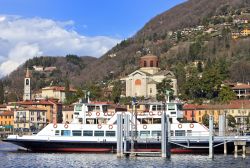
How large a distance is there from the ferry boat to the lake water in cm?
334

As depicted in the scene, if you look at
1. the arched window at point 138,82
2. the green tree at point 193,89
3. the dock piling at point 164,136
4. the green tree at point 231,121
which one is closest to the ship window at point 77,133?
the dock piling at point 164,136

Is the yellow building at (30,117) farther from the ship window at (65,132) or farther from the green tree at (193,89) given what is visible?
the ship window at (65,132)

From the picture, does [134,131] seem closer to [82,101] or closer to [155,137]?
[155,137]

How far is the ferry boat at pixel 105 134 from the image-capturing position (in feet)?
242

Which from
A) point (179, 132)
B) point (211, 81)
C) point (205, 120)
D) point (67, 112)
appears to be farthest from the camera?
point (67, 112)

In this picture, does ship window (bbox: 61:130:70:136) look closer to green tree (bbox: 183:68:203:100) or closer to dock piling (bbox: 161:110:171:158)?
dock piling (bbox: 161:110:171:158)

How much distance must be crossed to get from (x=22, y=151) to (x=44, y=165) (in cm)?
2055

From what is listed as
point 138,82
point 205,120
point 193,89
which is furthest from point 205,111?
point 138,82

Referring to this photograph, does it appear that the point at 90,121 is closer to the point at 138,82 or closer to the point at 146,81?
the point at 146,81

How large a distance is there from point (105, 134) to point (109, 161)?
13.6 m

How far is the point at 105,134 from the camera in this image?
77625 millimetres

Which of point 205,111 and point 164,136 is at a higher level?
point 205,111

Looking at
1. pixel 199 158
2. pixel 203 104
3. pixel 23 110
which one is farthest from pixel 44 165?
pixel 23 110

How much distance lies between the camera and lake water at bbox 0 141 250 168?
60.2m
